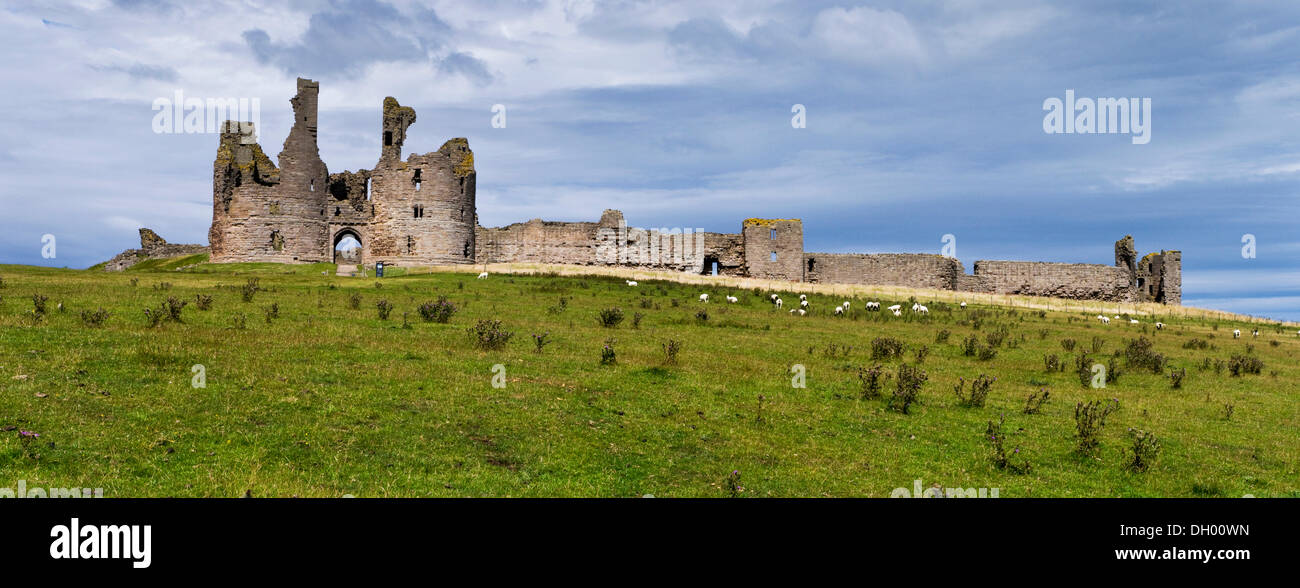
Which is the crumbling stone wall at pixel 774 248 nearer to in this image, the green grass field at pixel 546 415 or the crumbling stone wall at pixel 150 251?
the green grass field at pixel 546 415

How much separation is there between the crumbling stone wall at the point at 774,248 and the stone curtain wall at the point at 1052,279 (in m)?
14.7

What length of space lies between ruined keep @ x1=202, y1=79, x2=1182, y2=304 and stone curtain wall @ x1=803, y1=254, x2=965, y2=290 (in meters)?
0.08

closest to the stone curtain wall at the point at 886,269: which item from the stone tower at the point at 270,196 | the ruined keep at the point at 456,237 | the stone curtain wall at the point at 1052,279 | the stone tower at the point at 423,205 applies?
the ruined keep at the point at 456,237

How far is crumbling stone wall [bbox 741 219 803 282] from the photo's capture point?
5969 centimetres

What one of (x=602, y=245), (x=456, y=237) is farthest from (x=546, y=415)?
(x=602, y=245)

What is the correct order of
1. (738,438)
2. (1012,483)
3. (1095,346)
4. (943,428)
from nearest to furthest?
(1012,483) < (738,438) < (943,428) < (1095,346)

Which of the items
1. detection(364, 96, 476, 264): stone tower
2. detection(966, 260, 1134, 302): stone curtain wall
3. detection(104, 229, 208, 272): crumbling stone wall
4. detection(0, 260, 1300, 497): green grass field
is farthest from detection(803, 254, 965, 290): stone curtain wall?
detection(104, 229, 208, 272): crumbling stone wall

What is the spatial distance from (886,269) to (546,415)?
52.1 metres

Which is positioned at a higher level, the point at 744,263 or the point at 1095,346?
the point at 744,263

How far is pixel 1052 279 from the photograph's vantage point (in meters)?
62.0
